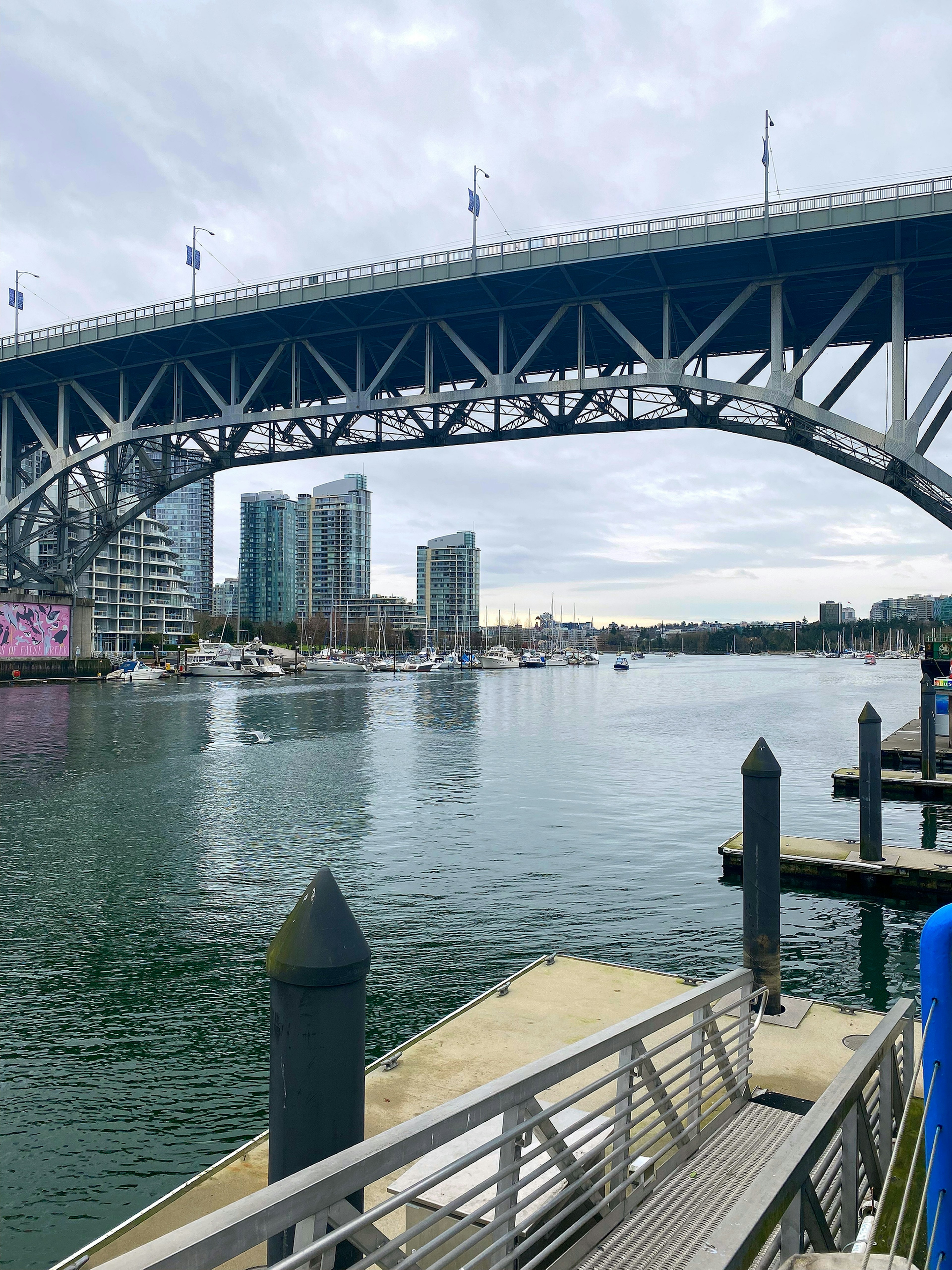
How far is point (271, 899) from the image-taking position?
52.3 feet

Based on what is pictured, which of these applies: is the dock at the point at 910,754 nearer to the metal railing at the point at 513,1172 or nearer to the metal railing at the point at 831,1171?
the metal railing at the point at 513,1172

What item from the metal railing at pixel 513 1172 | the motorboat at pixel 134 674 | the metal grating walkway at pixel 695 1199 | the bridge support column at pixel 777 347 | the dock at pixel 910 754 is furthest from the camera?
the motorboat at pixel 134 674

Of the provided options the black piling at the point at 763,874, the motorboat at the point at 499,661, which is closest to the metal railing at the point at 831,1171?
the black piling at the point at 763,874

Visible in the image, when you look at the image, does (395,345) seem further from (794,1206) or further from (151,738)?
(794,1206)

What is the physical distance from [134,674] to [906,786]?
261ft

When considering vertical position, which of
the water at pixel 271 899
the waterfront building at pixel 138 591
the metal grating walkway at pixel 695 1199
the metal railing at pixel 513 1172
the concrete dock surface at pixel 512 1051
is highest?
the waterfront building at pixel 138 591

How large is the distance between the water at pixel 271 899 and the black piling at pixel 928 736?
1.55m

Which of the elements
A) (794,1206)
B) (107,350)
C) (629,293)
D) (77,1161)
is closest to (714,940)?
(77,1161)

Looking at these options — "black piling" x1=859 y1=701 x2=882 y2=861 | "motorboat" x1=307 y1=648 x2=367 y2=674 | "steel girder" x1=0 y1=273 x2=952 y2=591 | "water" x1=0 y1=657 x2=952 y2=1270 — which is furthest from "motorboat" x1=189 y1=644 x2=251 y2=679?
"black piling" x1=859 y1=701 x2=882 y2=861

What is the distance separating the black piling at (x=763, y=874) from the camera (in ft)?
30.1

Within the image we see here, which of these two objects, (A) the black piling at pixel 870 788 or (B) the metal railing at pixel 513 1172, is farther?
(A) the black piling at pixel 870 788

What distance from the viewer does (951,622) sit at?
112688 millimetres

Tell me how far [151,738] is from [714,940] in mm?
32830

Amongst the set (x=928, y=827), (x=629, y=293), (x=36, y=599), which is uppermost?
(x=629, y=293)
